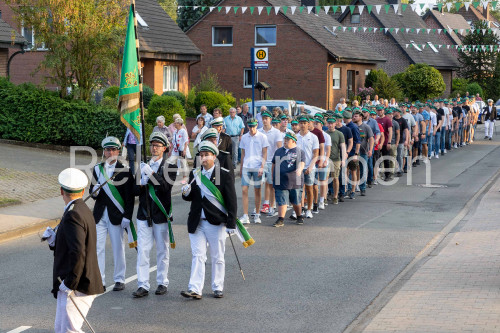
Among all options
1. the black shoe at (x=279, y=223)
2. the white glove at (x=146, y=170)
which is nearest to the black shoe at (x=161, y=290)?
the white glove at (x=146, y=170)

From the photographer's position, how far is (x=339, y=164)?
16484mm

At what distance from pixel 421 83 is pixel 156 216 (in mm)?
43329

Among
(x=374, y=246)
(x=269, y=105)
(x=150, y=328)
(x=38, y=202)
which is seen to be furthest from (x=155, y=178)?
(x=269, y=105)

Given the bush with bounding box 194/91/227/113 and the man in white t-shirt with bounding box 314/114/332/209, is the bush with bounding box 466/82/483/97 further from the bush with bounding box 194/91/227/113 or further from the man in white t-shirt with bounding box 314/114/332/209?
the man in white t-shirt with bounding box 314/114/332/209

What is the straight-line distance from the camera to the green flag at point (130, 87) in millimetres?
9484

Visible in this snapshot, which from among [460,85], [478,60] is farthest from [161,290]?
[478,60]

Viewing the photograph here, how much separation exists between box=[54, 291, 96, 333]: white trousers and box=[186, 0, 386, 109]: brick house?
38171mm

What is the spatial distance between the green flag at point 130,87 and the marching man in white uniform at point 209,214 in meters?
1.13

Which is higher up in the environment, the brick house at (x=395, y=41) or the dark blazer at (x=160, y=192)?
the brick house at (x=395, y=41)

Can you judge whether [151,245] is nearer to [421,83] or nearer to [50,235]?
[50,235]

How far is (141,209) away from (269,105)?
19.1 metres

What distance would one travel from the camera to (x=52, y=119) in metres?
23.5

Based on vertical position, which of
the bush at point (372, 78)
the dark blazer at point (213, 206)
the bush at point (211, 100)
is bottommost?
the dark blazer at point (213, 206)

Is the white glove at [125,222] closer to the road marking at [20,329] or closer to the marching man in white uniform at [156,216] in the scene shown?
the marching man in white uniform at [156,216]
